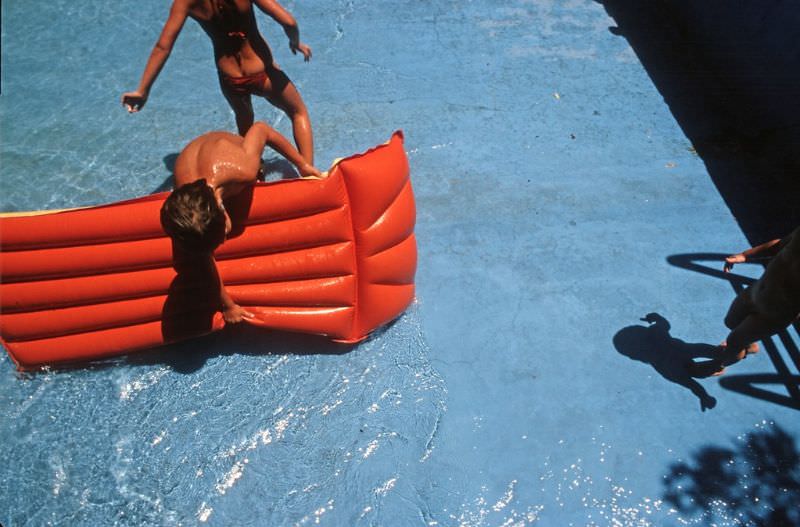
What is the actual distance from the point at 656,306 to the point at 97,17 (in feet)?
18.4

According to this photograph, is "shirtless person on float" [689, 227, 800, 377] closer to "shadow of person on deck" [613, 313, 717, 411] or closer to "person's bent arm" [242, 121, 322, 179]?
"shadow of person on deck" [613, 313, 717, 411]

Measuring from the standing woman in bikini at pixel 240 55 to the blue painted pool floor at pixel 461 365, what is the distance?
2.45 ft

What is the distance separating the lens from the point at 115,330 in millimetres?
3092

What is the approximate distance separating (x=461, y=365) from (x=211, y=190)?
1.68m

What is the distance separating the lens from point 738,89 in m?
4.68

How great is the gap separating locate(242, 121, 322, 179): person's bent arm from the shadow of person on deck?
2.05m

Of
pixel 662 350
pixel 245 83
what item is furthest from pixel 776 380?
pixel 245 83

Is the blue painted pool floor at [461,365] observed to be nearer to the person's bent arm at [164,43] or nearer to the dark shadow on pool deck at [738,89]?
the dark shadow on pool deck at [738,89]

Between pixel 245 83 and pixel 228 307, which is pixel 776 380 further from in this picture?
pixel 245 83

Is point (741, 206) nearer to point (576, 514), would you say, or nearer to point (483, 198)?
point (483, 198)

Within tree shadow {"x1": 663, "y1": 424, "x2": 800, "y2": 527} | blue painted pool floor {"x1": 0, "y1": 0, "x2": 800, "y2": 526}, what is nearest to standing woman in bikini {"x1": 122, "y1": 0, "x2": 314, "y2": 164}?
blue painted pool floor {"x1": 0, "y1": 0, "x2": 800, "y2": 526}

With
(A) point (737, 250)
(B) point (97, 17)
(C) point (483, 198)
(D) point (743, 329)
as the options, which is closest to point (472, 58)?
(C) point (483, 198)

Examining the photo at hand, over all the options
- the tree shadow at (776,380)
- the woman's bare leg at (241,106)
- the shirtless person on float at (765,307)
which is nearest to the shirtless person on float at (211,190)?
the woman's bare leg at (241,106)

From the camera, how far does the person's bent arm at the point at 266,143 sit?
115 inches
